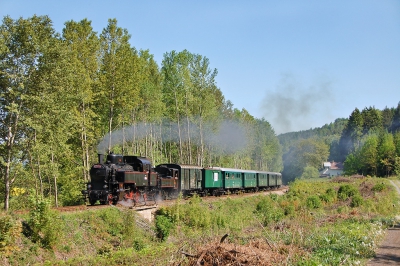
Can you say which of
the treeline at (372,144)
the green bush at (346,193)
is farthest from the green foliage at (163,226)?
the treeline at (372,144)

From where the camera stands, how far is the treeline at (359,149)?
81.4 m

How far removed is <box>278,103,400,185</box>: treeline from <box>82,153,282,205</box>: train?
50324 mm

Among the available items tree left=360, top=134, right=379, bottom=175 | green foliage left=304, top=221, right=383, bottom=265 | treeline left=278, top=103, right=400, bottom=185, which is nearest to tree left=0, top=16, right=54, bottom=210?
green foliage left=304, top=221, right=383, bottom=265

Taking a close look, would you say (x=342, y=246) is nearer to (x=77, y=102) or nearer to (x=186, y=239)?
(x=186, y=239)

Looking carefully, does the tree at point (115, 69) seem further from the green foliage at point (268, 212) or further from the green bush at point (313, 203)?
the green bush at point (313, 203)

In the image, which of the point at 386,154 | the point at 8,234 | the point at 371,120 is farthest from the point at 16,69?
the point at 371,120

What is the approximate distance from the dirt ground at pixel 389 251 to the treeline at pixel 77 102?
13229 mm

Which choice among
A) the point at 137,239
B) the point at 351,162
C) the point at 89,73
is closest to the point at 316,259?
the point at 137,239

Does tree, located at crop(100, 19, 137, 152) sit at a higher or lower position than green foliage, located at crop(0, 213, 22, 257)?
higher

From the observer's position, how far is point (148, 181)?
25.1 m

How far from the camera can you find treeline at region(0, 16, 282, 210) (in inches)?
861

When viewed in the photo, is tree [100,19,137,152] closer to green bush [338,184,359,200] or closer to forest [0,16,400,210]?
forest [0,16,400,210]

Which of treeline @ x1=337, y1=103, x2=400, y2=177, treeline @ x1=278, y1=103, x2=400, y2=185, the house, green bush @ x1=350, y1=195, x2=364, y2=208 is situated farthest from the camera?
the house

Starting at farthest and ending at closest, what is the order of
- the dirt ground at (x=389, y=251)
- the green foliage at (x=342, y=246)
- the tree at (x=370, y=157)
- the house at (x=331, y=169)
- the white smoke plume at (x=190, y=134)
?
1. the house at (x=331, y=169)
2. the tree at (x=370, y=157)
3. the white smoke plume at (x=190, y=134)
4. the dirt ground at (x=389, y=251)
5. the green foliage at (x=342, y=246)
